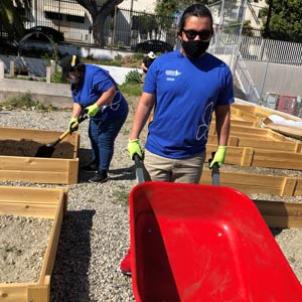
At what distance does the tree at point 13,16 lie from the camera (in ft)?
48.9

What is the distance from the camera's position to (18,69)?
15.4 meters

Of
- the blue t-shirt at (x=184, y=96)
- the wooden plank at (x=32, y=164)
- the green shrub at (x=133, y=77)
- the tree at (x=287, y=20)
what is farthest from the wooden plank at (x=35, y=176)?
the tree at (x=287, y=20)

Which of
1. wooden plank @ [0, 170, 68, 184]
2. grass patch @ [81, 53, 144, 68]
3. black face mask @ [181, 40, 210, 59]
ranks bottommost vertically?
grass patch @ [81, 53, 144, 68]

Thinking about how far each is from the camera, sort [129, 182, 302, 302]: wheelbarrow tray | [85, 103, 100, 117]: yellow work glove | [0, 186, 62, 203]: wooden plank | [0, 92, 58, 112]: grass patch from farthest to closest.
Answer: [0, 92, 58, 112]: grass patch, [85, 103, 100, 117]: yellow work glove, [0, 186, 62, 203]: wooden plank, [129, 182, 302, 302]: wheelbarrow tray

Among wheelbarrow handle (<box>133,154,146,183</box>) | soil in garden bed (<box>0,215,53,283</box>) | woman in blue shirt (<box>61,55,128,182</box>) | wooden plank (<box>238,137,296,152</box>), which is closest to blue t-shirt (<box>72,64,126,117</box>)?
woman in blue shirt (<box>61,55,128,182</box>)

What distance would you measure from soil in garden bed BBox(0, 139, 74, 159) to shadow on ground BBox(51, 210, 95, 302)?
5.47 ft

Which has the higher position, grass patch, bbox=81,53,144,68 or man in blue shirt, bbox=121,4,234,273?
man in blue shirt, bbox=121,4,234,273

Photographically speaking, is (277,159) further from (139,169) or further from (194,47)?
(194,47)

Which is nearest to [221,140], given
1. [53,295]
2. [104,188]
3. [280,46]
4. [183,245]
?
[183,245]

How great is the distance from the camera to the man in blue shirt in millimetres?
2531

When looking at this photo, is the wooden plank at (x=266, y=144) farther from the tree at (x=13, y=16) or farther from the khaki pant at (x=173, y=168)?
the tree at (x=13, y=16)

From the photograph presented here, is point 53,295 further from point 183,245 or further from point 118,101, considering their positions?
point 118,101

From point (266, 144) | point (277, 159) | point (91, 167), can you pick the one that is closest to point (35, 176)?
point (91, 167)

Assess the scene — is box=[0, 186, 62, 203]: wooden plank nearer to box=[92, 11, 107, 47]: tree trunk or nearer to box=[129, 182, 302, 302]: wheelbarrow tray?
box=[129, 182, 302, 302]: wheelbarrow tray
